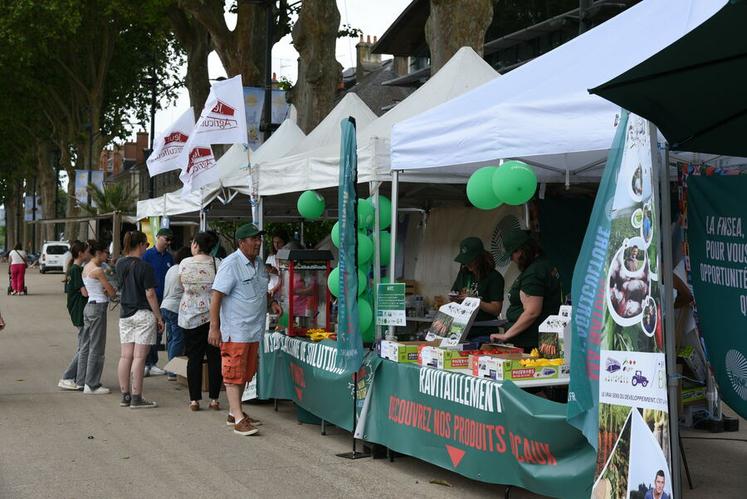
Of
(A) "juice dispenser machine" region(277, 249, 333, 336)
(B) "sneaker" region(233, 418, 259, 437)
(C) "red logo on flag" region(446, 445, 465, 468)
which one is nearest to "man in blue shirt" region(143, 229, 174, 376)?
(A) "juice dispenser machine" region(277, 249, 333, 336)

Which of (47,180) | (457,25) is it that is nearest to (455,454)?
(457,25)

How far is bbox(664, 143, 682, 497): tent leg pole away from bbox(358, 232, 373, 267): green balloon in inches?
129

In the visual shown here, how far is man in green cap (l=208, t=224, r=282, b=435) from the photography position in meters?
8.45

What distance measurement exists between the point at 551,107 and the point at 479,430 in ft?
6.97

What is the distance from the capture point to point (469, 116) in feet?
22.3

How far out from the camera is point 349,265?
7559 mm

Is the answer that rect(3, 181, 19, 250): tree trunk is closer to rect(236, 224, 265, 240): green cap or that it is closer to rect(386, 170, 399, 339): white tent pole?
rect(236, 224, 265, 240): green cap

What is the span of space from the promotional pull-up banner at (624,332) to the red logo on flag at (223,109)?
6.05m

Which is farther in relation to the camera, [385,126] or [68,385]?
[68,385]

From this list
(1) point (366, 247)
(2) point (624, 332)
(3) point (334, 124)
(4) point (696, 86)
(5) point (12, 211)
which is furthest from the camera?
(5) point (12, 211)

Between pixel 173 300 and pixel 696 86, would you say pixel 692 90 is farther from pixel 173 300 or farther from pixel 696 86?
pixel 173 300

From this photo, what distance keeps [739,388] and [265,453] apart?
4049 millimetres

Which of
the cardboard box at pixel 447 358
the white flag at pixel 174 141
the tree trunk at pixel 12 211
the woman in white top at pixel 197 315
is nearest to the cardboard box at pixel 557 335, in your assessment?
the cardboard box at pixel 447 358

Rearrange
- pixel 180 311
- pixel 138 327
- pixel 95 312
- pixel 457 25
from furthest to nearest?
pixel 457 25 < pixel 95 312 < pixel 180 311 < pixel 138 327
